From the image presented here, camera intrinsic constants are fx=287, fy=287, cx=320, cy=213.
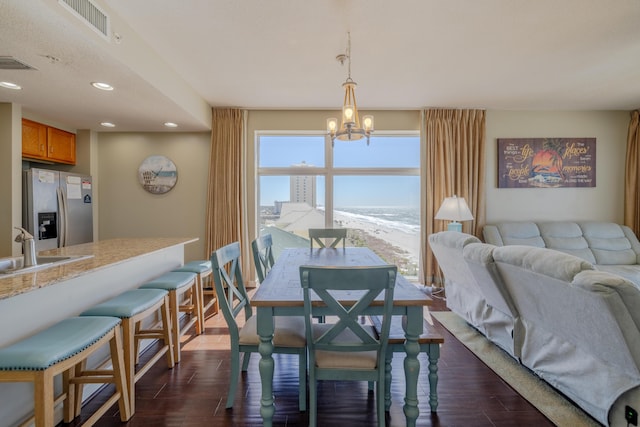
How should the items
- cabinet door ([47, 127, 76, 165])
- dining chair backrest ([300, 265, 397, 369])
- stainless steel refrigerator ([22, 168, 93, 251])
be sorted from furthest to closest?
1. cabinet door ([47, 127, 76, 165])
2. stainless steel refrigerator ([22, 168, 93, 251])
3. dining chair backrest ([300, 265, 397, 369])

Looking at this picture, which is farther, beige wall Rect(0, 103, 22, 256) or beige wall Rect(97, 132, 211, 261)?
beige wall Rect(97, 132, 211, 261)

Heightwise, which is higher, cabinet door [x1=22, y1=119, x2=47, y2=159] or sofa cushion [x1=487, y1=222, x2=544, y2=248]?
cabinet door [x1=22, y1=119, x2=47, y2=159]

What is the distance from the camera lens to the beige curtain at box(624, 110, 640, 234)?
13.4 feet

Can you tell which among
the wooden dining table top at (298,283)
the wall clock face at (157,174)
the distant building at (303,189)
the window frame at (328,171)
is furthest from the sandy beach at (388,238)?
the wall clock face at (157,174)

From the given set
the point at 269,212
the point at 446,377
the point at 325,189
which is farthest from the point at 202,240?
the point at 446,377

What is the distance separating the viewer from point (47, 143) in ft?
11.7

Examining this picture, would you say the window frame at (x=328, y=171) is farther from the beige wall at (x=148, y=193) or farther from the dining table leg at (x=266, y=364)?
the dining table leg at (x=266, y=364)

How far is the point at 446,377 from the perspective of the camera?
83.0 inches

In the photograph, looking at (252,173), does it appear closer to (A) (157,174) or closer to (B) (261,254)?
(A) (157,174)

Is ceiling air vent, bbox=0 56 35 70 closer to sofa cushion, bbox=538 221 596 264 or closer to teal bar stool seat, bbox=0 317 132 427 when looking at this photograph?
teal bar stool seat, bbox=0 317 132 427

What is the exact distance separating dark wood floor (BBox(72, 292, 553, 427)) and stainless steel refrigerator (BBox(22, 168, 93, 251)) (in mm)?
2299

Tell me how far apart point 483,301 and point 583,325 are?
1035mm

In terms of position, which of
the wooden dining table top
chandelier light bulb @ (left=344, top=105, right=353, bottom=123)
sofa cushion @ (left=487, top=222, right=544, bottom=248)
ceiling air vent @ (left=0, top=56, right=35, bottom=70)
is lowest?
the wooden dining table top

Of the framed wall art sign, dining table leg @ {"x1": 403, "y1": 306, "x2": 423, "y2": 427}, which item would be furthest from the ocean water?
dining table leg @ {"x1": 403, "y1": 306, "x2": 423, "y2": 427}
